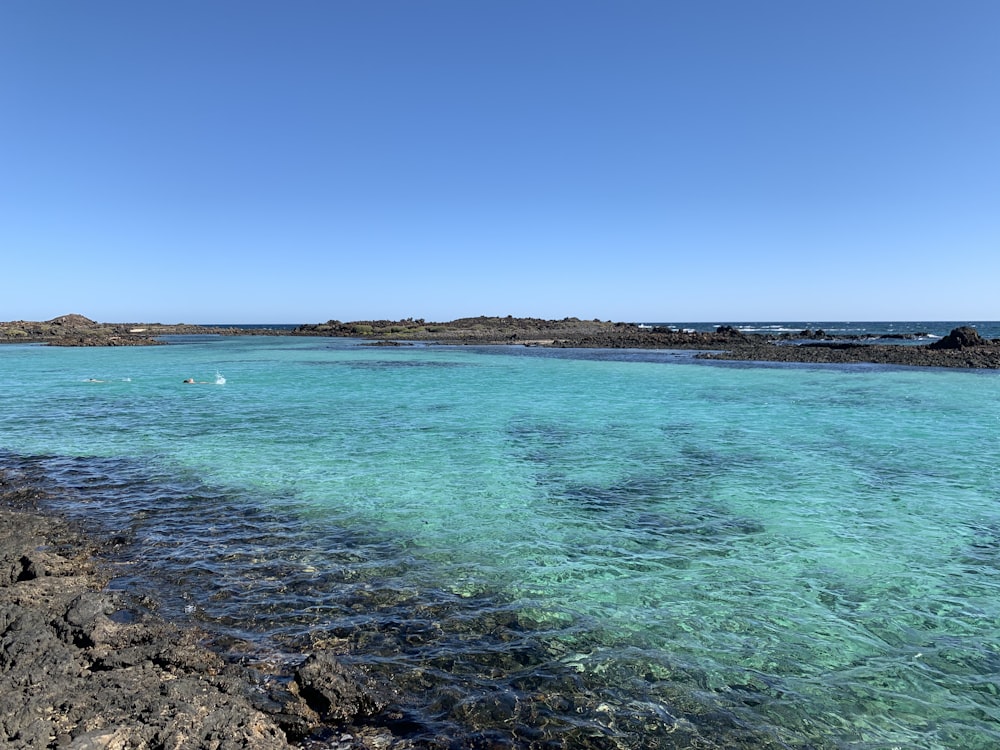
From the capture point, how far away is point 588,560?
869 cm

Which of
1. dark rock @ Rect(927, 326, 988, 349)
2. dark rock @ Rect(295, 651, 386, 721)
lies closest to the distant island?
dark rock @ Rect(927, 326, 988, 349)

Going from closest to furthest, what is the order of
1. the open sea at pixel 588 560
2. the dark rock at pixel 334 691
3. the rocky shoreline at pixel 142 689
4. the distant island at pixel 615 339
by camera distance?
the rocky shoreline at pixel 142 689 → the dark rock at pixel 334 691 → the open sea at pixel 588 560 → the distant island at pixel 615 339

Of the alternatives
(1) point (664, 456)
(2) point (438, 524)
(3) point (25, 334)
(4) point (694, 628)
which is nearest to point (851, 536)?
(4) point (694, 628)

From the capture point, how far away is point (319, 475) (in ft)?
44.1

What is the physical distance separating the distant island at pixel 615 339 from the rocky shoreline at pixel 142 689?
167 ft

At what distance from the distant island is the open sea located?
1236 inches

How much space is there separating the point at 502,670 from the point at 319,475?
875cm

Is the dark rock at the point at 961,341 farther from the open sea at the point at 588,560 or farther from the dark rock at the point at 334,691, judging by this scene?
the dark rock at the point at 334,691

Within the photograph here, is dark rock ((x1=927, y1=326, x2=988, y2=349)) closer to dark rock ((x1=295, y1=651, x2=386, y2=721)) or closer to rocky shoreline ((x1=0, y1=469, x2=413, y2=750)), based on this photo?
dark rock ((x1=295, y1=651, x2=386, y2=721))

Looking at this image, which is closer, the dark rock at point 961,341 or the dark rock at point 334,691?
the dark rock at point 334,691

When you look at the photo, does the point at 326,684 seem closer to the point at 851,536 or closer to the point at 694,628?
the point at 694,628

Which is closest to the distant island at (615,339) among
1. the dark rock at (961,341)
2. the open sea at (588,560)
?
the dark rock at (961,341)

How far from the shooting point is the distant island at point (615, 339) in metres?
49.6

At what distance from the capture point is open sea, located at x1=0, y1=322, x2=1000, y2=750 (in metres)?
5.38
